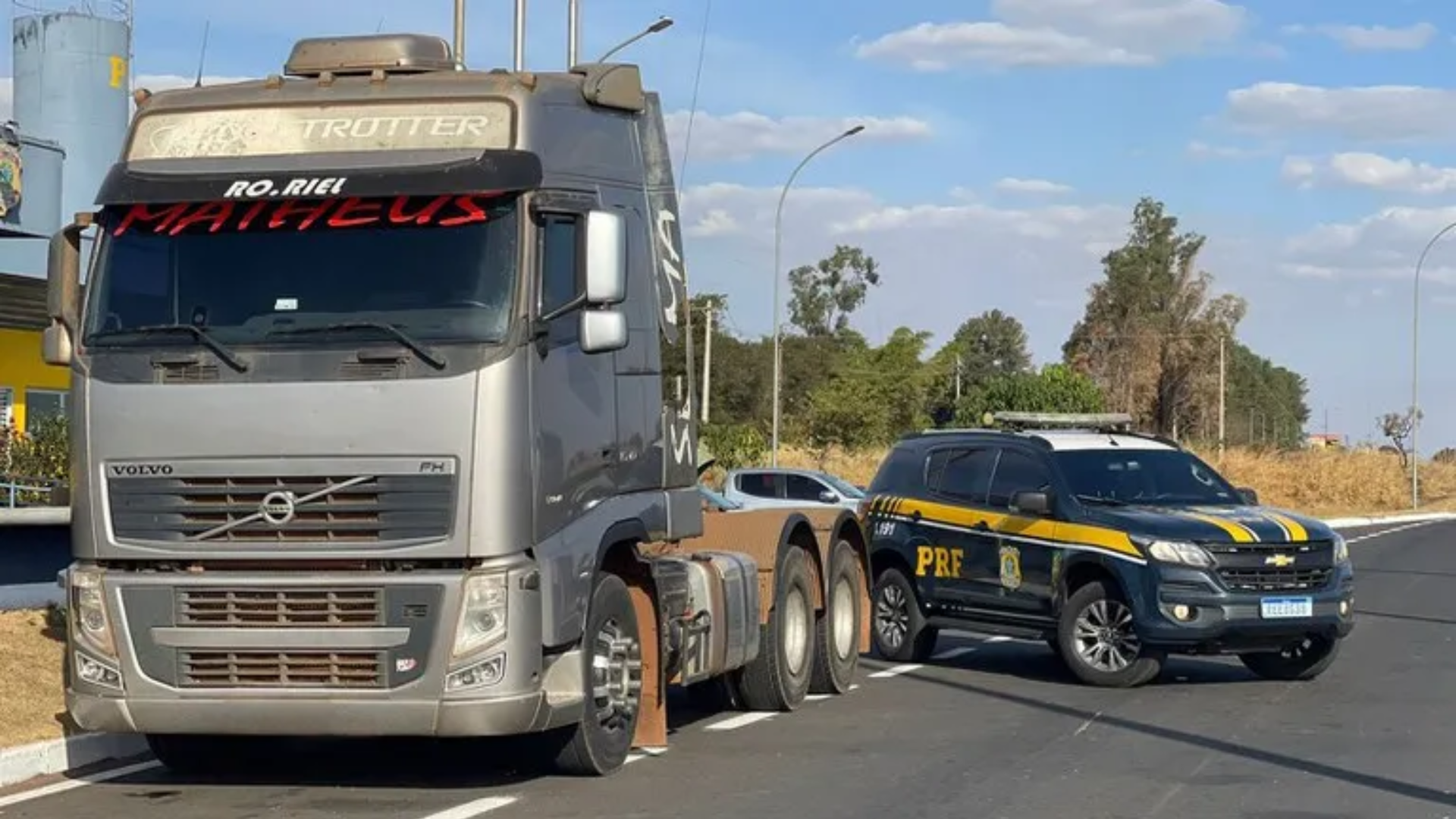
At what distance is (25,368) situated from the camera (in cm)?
3241

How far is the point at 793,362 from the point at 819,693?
65043mm

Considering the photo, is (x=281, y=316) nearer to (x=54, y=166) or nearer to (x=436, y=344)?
(x=436, y=344)

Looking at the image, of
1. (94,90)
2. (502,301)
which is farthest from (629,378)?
(94,90)

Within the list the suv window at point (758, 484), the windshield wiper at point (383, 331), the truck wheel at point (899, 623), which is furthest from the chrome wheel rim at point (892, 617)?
the suv window at point (758, 484)

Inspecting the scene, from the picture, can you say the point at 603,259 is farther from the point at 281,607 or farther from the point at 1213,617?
the point at 1213,617

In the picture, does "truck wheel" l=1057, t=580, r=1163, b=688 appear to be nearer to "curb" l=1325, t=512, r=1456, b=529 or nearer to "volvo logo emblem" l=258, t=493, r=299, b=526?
"volvo logo emblem" l=258, t=493, r=299, b=526

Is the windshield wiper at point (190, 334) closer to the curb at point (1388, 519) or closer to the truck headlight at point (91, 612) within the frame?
the truck headlight at point (91, 612)

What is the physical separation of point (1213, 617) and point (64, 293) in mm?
8133

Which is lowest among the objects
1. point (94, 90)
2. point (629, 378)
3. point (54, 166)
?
point (629, 378)

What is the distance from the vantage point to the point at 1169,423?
269 feet

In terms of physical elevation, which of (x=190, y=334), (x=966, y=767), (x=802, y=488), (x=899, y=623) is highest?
(x=190, y=334)

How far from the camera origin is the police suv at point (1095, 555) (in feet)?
45.3

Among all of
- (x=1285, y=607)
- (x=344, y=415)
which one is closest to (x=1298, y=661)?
(x=1285, y=607)

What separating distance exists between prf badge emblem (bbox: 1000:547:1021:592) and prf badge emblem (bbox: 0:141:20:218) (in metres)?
16.3
